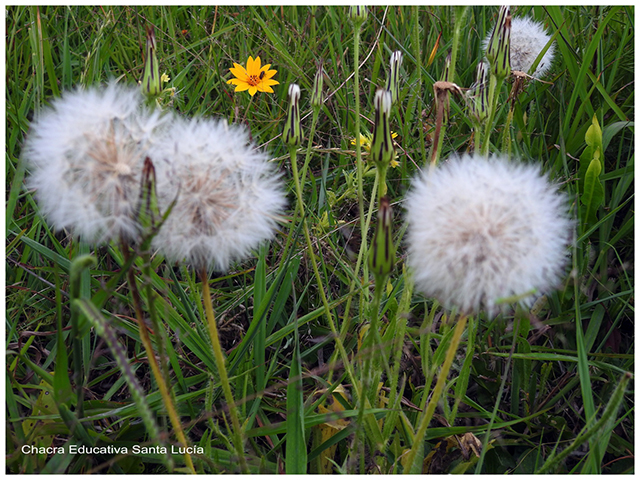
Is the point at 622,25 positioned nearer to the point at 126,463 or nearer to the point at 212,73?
the point at 212,73

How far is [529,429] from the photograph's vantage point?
5.35 ft

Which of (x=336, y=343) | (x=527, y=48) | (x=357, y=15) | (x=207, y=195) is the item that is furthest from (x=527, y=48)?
(x=207, y=195)

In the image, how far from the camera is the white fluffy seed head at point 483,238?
938 mm

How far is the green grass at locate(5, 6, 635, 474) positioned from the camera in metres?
1.34

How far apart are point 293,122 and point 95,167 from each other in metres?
0.62

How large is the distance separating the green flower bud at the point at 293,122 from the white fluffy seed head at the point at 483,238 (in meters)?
0.48

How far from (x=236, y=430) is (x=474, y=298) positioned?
0.53 m

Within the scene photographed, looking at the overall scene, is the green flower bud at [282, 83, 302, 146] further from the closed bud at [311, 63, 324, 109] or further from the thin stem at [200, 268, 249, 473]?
the thin stem at [200, 268, 249, 473]

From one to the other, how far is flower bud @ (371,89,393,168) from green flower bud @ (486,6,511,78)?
415 millimetres

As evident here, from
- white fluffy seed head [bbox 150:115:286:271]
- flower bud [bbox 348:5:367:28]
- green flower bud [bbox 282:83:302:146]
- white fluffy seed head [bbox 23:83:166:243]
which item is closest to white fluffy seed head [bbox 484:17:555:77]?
flower bud [bbox 348:5:367:28]

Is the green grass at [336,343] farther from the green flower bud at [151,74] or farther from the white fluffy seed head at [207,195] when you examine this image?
the green flower bud at [151,74]

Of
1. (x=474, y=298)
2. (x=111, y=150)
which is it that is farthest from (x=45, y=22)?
(x=474, y=298)

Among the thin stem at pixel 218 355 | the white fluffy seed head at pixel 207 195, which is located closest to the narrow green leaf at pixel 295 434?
the thin stem at pixel 218 355

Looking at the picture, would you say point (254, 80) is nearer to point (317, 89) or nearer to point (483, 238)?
point (317, 89)
